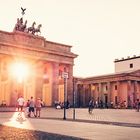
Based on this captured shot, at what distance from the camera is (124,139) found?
10.6m

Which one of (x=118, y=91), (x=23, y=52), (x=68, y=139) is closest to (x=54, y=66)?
(x=23, y=52)

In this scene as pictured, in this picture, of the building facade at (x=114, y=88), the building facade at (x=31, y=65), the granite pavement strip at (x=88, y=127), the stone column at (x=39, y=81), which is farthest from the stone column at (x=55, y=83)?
the granite pavement strip at (x=88, y=127)

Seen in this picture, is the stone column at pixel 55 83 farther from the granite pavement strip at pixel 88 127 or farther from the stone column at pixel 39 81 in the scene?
the granite pavement strip at pixel 88 127

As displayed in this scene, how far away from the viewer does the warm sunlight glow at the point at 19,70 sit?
54.1 m

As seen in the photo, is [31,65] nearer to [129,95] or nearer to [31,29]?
[31,29]

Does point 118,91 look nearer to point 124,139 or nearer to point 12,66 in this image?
point 12,66

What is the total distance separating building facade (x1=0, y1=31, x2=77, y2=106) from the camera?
53.2 metres

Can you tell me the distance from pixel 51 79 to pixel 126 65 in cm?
3108

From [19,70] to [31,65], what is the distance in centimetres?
268

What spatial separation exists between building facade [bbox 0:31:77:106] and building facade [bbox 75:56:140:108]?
13.4m

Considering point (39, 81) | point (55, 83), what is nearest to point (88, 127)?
point (39, 81)

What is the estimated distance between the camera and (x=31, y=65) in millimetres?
56094

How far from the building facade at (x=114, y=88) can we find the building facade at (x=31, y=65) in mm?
13399

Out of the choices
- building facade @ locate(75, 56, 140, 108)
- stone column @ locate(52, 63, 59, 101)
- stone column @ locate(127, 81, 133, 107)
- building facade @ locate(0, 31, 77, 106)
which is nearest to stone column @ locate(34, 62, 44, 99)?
building facade @ locate(0, 31, 77, 106)
